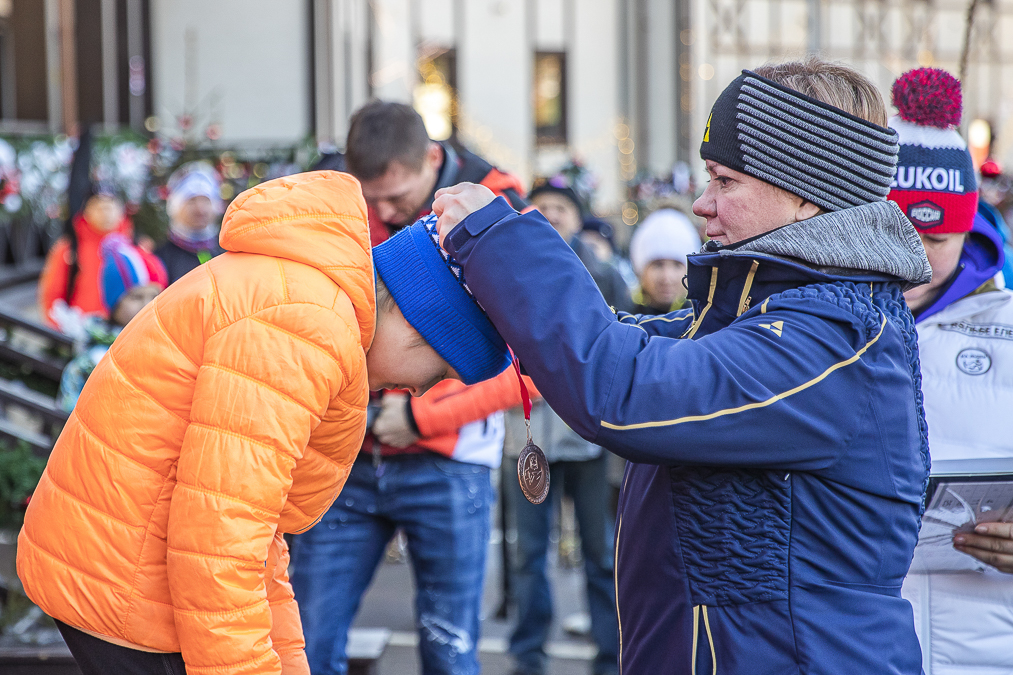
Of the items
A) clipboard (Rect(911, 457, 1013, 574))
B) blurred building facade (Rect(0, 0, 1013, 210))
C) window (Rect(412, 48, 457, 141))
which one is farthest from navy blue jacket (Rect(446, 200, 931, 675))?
window (Rect(412, 48, 457, 141))

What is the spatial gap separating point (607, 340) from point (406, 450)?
1554mm

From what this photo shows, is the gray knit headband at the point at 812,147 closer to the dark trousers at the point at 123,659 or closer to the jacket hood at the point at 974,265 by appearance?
the jacket hood at the point at 974,265

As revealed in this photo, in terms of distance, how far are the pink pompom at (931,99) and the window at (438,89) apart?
15.6 meters

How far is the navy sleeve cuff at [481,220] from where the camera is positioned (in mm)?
1347

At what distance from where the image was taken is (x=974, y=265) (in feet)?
7.14

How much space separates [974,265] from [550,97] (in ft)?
54.7

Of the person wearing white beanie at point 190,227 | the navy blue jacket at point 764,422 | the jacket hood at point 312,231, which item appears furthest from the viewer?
the person wearing white beanie at point 190,227

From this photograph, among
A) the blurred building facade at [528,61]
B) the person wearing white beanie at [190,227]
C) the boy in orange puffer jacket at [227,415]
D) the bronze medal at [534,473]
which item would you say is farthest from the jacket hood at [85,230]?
the blurred building facade at [528,61]

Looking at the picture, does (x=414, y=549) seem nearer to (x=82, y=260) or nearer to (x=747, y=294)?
(x=747, y=294)

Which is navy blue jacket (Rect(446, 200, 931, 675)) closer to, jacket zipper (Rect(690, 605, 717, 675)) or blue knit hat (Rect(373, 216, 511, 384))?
jacket zipper (Rect(690, 605, 717, 675))

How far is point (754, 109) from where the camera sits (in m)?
1.37

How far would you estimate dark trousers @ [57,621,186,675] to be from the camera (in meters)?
1.59

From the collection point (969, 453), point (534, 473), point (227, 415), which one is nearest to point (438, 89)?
point (969, 453)

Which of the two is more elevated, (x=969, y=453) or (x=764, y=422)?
(x=764, y=422)
